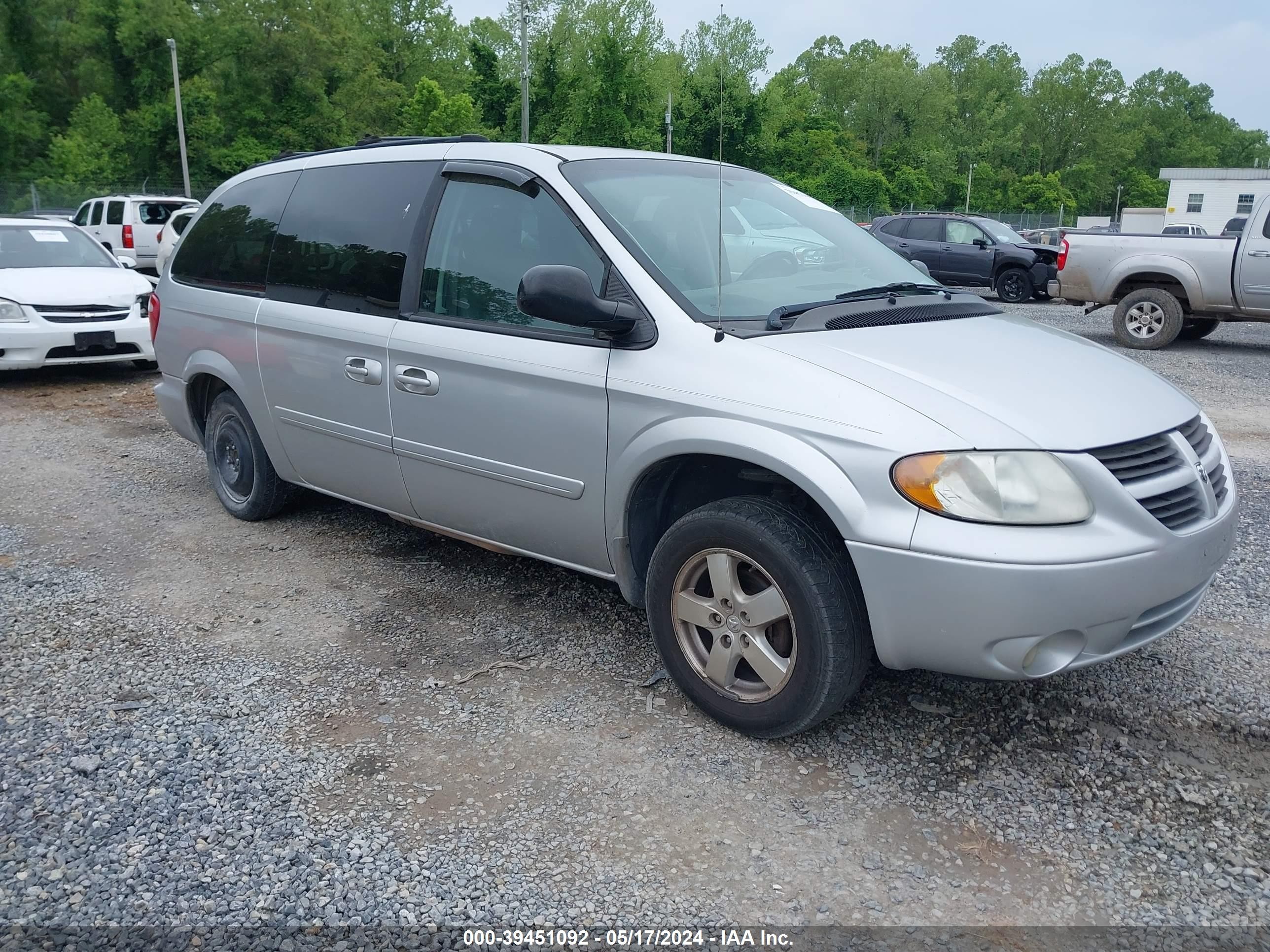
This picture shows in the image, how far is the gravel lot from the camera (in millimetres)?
2549

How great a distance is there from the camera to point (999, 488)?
8.95 ft

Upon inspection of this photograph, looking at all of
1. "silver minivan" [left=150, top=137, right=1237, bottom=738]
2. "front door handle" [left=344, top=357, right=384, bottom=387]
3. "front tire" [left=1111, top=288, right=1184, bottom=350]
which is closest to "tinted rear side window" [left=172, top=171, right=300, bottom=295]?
"silver minivan" [left=150, top=137, right=1237, bottom=738]

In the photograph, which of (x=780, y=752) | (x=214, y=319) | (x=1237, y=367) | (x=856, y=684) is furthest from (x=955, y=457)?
(x=1237, y=367)

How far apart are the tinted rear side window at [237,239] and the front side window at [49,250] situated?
578cm

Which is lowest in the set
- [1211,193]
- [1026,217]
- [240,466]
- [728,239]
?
[240,466]

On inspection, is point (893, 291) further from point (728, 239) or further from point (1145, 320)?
point (1145, 320)

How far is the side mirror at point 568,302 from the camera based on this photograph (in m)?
3.21

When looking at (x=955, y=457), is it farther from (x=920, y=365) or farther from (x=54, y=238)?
(x=54, y=238)

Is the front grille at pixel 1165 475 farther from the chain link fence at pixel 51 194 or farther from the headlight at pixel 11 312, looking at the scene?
the chain link fence at pixel 51 194

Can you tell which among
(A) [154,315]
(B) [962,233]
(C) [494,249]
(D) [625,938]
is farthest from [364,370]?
(B) [962,233]

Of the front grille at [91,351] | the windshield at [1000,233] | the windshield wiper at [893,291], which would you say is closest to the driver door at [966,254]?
the windshield at [1000,233]

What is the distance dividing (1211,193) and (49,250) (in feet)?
240

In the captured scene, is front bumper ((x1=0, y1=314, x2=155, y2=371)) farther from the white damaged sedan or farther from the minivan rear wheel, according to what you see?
the minivan rear wheel

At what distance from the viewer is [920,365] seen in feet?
10.1
